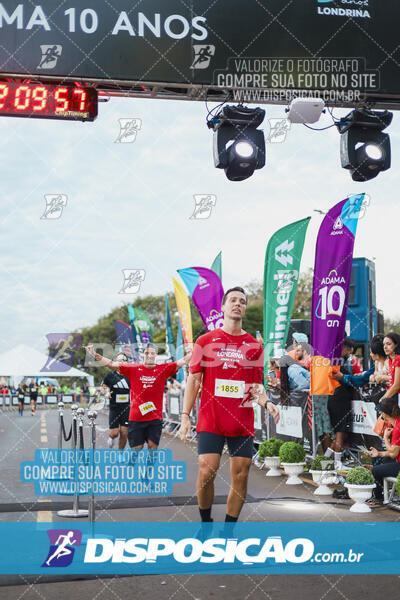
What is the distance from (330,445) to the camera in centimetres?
1092

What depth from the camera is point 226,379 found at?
6.21 meters

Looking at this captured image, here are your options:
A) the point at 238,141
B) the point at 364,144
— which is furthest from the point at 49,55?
the point at 364,144

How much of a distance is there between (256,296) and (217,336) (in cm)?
6159

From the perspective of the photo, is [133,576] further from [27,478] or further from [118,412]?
[118,412]

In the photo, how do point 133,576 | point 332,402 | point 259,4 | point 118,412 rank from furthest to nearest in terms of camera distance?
point 118,412, point 332,402, point 259,4, point 133,576

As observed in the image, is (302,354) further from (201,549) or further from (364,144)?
(201,549)

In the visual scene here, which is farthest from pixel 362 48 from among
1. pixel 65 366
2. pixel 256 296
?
pixel 256 296

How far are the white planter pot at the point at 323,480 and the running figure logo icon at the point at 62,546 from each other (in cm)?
369

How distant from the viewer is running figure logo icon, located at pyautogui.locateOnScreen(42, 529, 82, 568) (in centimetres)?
570

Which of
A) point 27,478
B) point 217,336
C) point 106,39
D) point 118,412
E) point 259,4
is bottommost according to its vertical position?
point 27,478

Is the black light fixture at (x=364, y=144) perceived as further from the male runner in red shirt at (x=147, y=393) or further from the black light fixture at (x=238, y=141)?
the male runner in red shirt at (x=147, y=393)

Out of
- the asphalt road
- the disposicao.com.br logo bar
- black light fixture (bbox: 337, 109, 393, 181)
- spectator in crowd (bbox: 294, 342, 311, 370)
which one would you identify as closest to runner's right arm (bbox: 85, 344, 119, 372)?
the asphalt road

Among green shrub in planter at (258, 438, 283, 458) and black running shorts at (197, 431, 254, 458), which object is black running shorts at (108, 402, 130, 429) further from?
black running shorts at (197, 431, 254, 458)

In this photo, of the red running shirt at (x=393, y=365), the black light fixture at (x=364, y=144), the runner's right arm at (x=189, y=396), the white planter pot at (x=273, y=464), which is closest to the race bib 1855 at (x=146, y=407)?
the white planter pot at (x=273, y=464)
